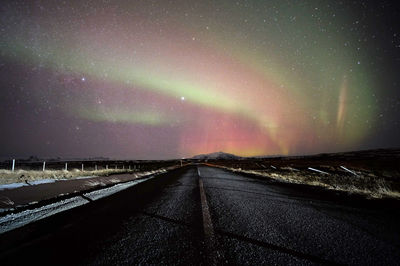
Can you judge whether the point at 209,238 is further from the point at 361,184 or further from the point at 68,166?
the point at 68,166

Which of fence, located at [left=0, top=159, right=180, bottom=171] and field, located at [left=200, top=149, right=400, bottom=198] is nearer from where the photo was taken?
field, located at [left=200, top=149, right=400, bottom=198]

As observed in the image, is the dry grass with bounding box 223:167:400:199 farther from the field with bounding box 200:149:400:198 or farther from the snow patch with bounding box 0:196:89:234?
the snow patch with bounding box 0:196:89:234

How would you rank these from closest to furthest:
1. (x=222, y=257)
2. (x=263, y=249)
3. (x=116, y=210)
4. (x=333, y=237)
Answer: (x=222, y=257) → (x=263, y=249) → (x=333, y=237) → (x=116, y=210)

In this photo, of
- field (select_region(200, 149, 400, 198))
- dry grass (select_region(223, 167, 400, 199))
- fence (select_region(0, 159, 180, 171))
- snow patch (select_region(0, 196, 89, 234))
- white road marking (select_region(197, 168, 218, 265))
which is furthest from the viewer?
fence (select_region(0, 159, 180, 171))

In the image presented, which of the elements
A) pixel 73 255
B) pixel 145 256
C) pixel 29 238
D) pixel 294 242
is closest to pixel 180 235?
pixel 145 256

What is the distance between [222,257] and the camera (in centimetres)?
205

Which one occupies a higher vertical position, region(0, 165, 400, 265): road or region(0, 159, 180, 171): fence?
region(0, 165, 400, 265): road

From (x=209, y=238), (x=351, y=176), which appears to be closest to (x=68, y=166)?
(x=209, y=238)

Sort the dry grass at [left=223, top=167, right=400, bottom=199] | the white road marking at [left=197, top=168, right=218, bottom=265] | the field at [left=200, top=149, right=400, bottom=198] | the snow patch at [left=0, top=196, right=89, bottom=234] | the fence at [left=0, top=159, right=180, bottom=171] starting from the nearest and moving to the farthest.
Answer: the white road marking at [left=197, top=168, right=218, bottom=265]
the snow patch at [left=0, top=196, right=89, bottom=234]
the dry grass at [left=223, top=167, right=400, bottom=199]
the field at [left=200, top=149, right=400, bottom=198]
the fence at [left=0, top=159, right=180, bottom=171]

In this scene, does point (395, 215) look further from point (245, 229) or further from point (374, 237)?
point (245, 229)

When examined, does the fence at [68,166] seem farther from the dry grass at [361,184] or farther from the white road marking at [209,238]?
the dry grass at [361,184]

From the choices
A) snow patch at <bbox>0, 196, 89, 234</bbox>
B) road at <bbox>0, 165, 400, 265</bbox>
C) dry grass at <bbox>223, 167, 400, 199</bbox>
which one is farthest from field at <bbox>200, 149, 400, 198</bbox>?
snow patch at <bbox>0, 196, 89, 234</bbox>

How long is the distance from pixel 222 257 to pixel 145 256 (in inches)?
36.4

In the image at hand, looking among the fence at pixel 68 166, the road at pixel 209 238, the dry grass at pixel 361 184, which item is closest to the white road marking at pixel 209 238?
the road at pixel 209 238
